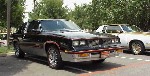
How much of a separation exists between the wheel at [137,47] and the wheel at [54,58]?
5.12 m

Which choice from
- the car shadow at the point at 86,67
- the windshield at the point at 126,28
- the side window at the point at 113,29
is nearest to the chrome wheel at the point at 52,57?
the car shadow at the point at 86,67

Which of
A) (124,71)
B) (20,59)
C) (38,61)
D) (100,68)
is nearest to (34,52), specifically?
(38,61)

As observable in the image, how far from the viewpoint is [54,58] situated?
941 cm

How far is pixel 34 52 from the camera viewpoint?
10750mm

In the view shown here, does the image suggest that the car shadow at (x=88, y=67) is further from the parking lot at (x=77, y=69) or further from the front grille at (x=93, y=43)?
the front grille at (x=93, y=43)

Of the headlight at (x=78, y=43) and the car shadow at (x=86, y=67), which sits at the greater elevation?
the headlight at (x=78, y=43)

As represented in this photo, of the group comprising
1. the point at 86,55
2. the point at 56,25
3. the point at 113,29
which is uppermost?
the point at 56,25

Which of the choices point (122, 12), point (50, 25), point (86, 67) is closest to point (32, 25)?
point (50, 25)

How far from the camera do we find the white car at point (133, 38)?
42.9ft

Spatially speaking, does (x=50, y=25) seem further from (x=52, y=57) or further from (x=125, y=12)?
(x=125, y=12)

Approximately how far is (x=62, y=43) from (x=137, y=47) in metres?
5.61

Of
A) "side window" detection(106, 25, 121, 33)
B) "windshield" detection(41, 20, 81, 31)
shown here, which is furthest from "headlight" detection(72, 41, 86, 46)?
"side window" detection(106, 25, 121, 33)

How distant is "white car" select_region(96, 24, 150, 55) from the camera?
515 inches

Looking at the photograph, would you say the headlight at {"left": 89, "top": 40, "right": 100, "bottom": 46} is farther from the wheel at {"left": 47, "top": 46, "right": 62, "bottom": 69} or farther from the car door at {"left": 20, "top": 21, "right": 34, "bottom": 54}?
the car door at {"left": 20, "top": 21, "right": 34, "bottom": 54}
